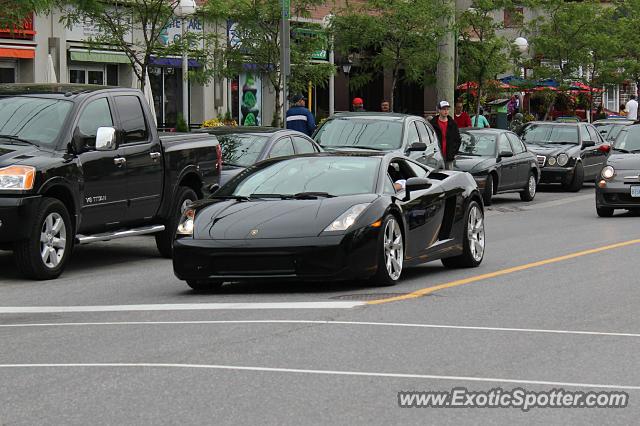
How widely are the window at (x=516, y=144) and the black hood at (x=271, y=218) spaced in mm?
17316

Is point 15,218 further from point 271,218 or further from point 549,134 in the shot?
point 549,134

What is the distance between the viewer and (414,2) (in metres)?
33.6

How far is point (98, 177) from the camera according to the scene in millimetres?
15133

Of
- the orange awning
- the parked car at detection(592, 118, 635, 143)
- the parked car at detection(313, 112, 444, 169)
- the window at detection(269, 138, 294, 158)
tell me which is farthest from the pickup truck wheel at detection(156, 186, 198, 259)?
the parked car at detection(592, 118, 635, 143)

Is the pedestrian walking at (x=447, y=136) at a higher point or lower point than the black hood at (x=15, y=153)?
lower

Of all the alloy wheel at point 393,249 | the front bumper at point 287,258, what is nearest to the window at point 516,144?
the alloy wheel at point 393,249

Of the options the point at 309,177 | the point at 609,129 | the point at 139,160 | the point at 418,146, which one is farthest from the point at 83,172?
the point at 609,129

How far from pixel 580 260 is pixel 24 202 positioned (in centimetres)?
607

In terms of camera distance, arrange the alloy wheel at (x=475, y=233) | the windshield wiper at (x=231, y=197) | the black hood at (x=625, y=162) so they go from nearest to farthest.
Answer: the windshield wiper at (x=231, y=197), the alloy wheel at (x=475, y=233), the black hood at (x=625, y=162)

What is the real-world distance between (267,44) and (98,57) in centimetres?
1010

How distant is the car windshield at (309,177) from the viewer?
43.1 feet

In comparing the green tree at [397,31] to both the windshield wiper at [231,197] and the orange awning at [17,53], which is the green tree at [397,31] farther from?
the windshield wiper at [231,197]

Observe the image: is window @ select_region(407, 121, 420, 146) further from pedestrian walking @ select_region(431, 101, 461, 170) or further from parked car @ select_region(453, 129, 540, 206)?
parked car @ select_region(453, 129, 540, 206)

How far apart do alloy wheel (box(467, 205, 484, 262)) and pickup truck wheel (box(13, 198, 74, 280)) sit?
4.04 meters
